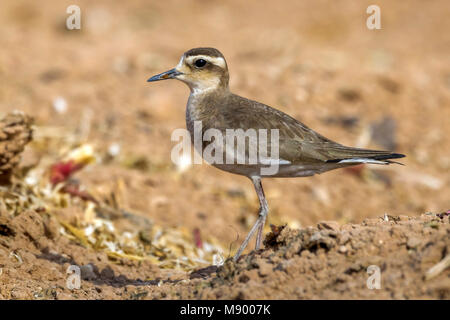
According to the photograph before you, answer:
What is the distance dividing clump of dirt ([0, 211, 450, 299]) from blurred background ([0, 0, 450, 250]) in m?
2.42

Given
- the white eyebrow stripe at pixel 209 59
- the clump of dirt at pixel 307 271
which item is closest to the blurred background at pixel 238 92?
the white eyebrow stripe at pixel 209 59

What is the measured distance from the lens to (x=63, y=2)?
1914cm

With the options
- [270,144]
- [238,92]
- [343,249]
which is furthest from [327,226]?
[238,92]

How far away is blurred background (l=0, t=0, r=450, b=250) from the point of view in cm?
930

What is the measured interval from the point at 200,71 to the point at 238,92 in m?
5.30

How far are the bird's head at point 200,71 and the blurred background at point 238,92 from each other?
83.0 inches

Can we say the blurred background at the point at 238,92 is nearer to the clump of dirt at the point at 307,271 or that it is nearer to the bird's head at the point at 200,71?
the bird's head at the point at 200,71

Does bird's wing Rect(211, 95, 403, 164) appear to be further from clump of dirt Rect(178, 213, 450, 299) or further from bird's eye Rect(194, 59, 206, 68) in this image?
clump of dirt Rect(178, 213, 450, 299)

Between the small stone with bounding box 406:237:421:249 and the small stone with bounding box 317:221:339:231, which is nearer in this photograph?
the small stone with bounding box 406:237:421:249

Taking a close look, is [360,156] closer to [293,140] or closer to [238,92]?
[293,140]

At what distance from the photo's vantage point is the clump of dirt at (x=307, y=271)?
4371 mm

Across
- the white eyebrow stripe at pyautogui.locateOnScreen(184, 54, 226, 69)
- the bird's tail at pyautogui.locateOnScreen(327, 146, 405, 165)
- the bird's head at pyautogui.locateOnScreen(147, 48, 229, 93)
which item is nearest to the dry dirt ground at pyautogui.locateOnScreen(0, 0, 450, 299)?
the bird's tail at pyautogui.locateOnScreen(327, 146, 405, 165)

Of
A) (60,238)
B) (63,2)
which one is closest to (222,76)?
(60,238)

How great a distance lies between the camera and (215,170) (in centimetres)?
1026
